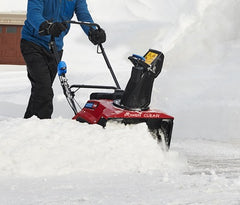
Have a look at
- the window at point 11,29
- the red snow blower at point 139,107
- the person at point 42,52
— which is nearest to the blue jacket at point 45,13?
the person at point 42,52

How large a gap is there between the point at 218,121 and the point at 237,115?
0.72 ft

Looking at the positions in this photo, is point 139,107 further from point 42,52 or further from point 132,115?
point 42,52

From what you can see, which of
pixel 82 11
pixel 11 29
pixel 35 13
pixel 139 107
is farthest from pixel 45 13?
pixel 11 29

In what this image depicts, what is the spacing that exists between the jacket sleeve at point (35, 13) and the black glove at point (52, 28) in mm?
89

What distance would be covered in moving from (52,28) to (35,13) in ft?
1.09

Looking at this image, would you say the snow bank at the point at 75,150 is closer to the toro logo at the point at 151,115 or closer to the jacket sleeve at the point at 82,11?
the toro logo at the point at 151,115

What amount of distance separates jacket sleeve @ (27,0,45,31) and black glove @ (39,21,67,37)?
9 centimetres

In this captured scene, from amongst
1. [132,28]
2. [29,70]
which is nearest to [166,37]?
[132,28]

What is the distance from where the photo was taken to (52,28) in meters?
3.24

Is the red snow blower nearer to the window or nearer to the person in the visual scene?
the person

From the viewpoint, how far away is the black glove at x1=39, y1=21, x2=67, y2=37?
3215 mm

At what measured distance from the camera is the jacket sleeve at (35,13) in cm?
344

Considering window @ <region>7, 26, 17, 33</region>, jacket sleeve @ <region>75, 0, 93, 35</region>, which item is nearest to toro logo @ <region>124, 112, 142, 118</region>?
jacket sleeve @ <region>75, 0, 93, 35</region>

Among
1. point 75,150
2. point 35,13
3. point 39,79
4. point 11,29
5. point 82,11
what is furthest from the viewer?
point 11,29
